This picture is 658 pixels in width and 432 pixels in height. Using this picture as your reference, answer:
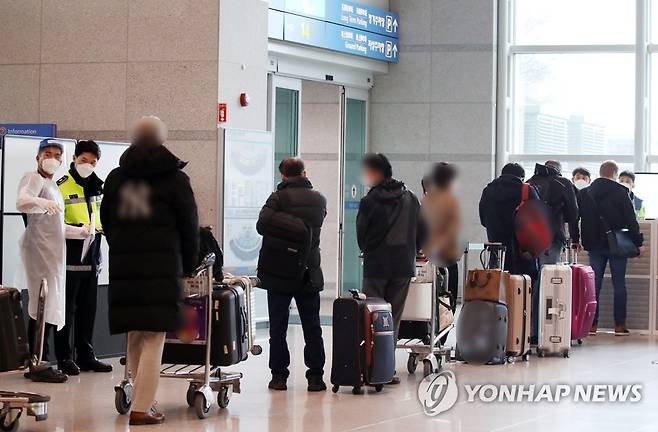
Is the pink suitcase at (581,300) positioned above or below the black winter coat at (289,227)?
below

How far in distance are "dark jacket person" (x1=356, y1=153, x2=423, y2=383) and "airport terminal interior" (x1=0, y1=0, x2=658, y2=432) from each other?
0.02 m

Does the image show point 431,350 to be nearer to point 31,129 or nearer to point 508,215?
point 508,215

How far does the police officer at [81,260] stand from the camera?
9367 mm

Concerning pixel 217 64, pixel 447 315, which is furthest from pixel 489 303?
pixel 217 64

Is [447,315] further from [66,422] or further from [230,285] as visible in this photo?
[66,422]

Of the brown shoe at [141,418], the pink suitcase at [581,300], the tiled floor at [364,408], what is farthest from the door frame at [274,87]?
the brown shoe at [141,418]

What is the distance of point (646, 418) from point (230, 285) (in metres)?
2.64

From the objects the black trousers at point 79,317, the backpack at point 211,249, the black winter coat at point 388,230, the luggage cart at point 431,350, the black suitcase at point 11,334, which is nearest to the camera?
the black suitcase at point 11,334

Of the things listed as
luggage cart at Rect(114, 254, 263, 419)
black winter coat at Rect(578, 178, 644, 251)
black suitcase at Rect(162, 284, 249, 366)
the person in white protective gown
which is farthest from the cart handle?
black winter coat at Rect(578, 178, 644, 251)

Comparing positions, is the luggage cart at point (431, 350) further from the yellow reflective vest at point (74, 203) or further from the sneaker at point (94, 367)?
the yellow reflective vest at point (74, 203)

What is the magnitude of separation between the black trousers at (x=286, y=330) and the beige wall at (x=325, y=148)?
810cm

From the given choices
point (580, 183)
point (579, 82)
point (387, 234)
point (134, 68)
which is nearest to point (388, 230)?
point (387, 234)

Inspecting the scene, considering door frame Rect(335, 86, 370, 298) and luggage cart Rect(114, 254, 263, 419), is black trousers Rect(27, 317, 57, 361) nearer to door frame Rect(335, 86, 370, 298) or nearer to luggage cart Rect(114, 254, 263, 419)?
luggage cart Rect(114, 254, 263, 419)

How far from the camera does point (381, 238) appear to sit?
8.88 metres
